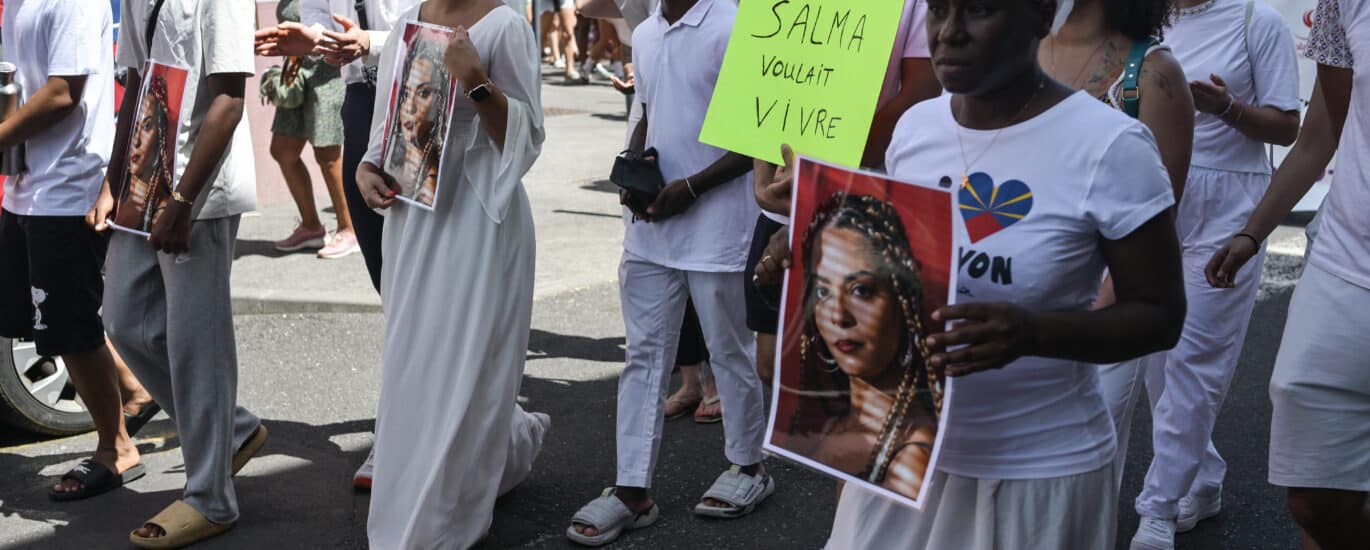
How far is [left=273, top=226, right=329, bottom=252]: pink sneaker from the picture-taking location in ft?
29.8

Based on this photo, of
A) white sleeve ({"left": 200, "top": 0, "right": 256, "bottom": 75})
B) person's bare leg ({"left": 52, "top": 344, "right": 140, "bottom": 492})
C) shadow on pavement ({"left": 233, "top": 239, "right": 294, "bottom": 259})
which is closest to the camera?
white sleeve ({"left": 200, "top": 0, "right": 256, "bottom": 75})

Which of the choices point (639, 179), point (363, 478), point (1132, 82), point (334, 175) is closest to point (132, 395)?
point (363, 478)

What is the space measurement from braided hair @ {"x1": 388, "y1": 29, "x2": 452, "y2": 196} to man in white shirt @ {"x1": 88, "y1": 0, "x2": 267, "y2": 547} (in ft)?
1.77

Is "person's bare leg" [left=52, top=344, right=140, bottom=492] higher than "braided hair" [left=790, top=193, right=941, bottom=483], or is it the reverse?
"braided hair" [left=790, top=193, right=941, bottom=483]

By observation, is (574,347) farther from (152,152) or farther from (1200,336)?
(1200,336)

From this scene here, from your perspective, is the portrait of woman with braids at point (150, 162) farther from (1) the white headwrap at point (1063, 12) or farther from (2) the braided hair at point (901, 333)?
(2) the braided hair at point (901, 333)

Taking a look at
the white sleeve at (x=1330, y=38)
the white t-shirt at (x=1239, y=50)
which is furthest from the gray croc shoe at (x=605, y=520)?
the white sleeve at (x=1330, y=38)

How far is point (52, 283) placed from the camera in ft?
16.3

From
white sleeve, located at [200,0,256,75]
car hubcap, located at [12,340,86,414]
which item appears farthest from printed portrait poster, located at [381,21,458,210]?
car hubcap, located at [12,340,86,414]

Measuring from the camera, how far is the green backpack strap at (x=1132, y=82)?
11.1ft

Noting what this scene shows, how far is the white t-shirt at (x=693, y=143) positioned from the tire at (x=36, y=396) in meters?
2.56

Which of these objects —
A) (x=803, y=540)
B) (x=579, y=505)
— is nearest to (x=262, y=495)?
(x=579, y=505)

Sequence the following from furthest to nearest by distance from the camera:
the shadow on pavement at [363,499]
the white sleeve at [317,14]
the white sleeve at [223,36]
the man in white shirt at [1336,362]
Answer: the white sleeve at [317,14] → the shadow on pavement at [363,499] → the white sleeve at [223,36] → the man in white shirt at [1336,362]

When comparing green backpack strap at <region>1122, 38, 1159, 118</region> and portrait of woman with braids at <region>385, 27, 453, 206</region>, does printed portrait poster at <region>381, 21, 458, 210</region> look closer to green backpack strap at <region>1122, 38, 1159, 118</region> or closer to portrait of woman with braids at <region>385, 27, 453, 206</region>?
portrait of woman with braids at <region>385, 27, 453, 206</region>
